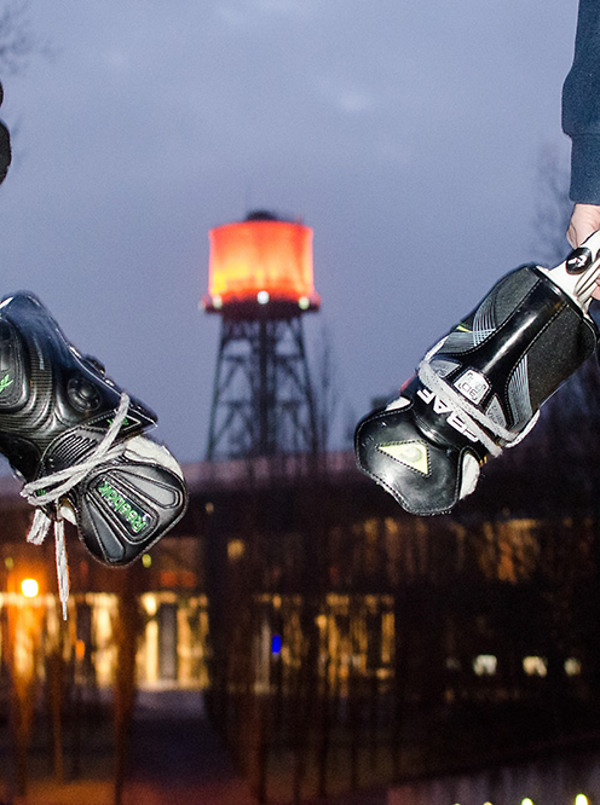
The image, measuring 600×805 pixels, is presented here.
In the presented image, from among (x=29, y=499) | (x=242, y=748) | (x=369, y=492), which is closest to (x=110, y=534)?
(x=29, y=499)

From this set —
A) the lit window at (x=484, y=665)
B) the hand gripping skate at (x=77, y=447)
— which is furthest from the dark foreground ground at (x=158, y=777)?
the hand gripping skate at (x=77, y=447)

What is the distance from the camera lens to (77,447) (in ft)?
4.44

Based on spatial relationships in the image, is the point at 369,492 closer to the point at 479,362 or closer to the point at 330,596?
the point at 330,596

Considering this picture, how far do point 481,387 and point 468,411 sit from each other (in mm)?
35

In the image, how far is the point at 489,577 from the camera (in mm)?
12141

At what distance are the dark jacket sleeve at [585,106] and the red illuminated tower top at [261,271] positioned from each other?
113 feet

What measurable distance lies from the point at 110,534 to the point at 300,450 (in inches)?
543

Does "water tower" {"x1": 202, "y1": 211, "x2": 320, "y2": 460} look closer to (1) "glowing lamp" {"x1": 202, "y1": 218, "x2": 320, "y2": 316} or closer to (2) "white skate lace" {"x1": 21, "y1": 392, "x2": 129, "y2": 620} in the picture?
(1) "glowing lamp" {"x1": 202, "y1": 218, "x2": 320, "y2": 316}

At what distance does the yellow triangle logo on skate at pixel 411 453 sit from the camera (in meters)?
1.27

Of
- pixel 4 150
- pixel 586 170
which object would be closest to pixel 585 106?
pixel 586 170

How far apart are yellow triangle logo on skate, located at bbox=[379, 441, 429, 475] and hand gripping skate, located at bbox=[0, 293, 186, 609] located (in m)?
0.31

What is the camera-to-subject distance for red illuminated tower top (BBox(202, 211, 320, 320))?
118 feet

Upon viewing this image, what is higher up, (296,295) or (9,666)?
(296,295)

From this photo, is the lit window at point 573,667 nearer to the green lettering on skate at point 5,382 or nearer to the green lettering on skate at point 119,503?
the green lettering on skate at point 119,503
